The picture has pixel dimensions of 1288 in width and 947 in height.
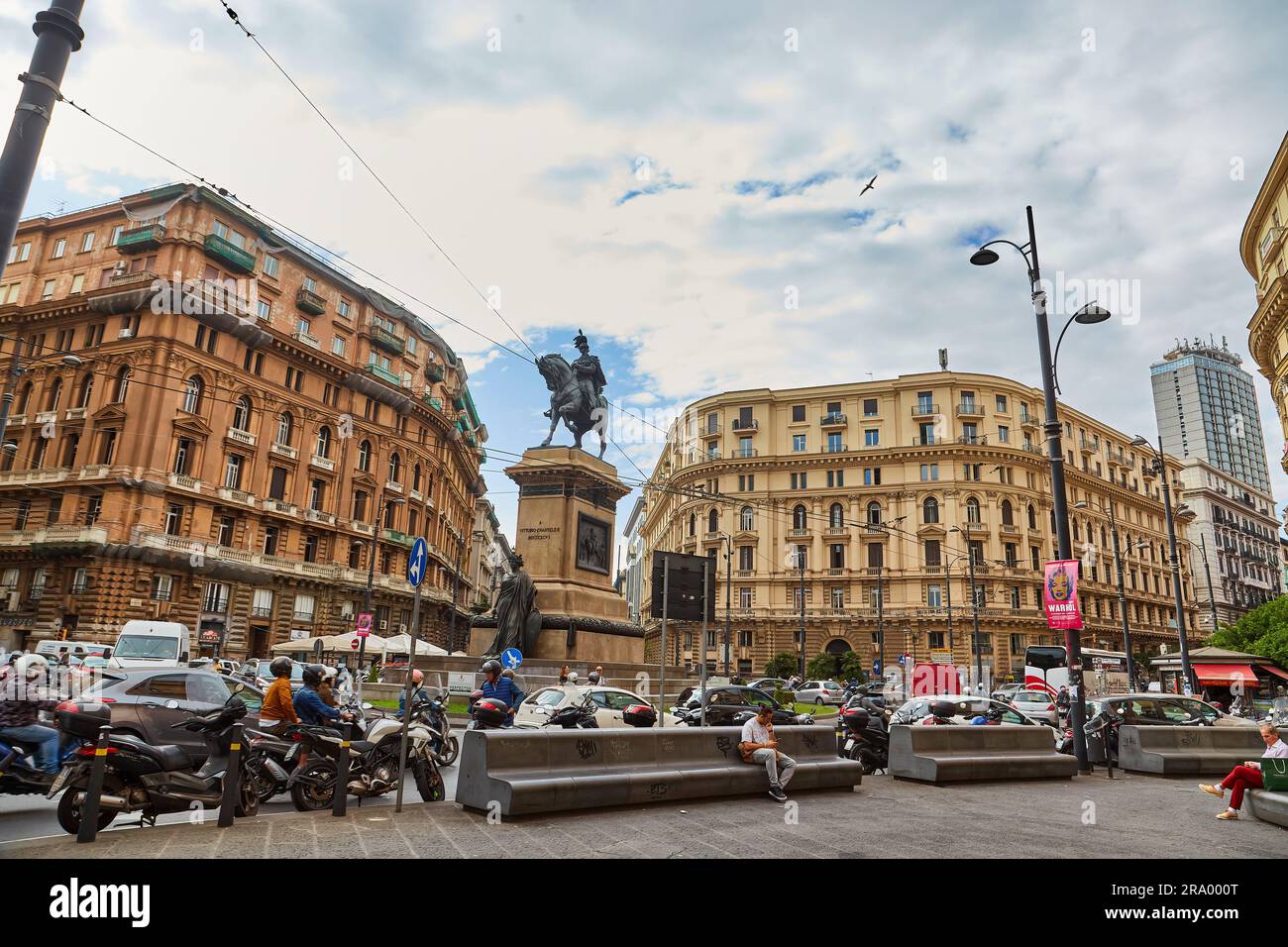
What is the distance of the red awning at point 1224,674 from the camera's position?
34.2 meters

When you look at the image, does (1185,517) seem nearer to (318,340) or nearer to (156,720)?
(318,340)

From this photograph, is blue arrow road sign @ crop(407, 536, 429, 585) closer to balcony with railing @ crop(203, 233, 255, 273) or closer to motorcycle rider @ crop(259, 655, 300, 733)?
motorcycle rider @ crop(259, 655, 300, 733)

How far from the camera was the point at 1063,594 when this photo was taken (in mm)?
13297

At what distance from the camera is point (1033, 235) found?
48.2ft

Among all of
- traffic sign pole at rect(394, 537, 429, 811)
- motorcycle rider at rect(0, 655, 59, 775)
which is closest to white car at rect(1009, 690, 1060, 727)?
traffic sign pole at rect(394, 537, 429, 811)

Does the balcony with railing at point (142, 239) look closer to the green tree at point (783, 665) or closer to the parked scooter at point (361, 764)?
the parked scooter at point (361, 764)

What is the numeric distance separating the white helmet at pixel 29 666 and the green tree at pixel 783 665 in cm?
5171

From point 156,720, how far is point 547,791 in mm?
5859

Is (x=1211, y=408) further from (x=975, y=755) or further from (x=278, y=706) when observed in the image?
(x=278, y=706)

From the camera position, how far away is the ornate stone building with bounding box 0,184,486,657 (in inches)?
1506

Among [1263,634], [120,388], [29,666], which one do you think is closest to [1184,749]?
[29,666]

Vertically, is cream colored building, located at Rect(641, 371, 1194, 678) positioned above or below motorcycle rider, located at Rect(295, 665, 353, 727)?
above

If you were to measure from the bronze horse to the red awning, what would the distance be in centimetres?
2957
